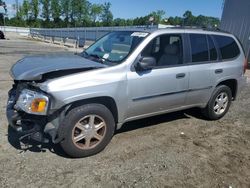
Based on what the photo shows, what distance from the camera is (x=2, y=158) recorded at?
4062 mm

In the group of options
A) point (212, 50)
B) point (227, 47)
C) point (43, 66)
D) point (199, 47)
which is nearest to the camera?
point (43, 66)

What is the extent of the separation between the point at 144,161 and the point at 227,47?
3222mm

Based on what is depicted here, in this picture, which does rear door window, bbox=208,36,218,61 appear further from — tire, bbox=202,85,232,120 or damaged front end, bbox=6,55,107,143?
damaged front end, bbox=6,55,107,143

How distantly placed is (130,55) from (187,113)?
2.69m

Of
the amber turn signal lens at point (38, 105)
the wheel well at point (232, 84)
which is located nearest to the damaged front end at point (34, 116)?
the amber turn signal lens at point (38, 105)

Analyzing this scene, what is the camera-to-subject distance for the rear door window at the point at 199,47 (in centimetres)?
537

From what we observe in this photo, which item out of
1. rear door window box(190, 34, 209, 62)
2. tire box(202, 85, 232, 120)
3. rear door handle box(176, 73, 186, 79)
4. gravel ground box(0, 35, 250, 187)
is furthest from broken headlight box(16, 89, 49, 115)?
tire box(202, 85, 232, 120)

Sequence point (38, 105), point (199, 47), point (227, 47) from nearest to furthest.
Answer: point (38, 105)
point (199, 47)
point (227, 47)

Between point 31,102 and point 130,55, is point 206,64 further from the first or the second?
point 31,102

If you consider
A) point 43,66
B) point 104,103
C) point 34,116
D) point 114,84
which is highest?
point 43,66

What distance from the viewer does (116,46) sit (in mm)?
4984

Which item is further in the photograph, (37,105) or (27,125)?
(27,125)

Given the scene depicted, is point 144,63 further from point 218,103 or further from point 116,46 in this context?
point 218,103

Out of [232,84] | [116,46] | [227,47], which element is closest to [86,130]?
[116,46]
